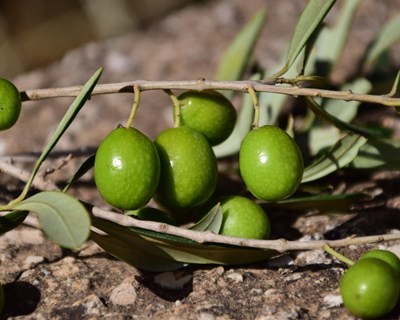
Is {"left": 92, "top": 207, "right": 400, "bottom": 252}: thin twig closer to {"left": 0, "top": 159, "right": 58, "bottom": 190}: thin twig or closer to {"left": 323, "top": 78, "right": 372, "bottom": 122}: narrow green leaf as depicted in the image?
{"left": 0, "top": 159, "right": 58, "bottom": 190}: thin twig

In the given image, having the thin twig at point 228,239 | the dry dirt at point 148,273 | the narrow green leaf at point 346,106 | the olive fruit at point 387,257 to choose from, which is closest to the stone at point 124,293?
the dry dirt at point 148,273

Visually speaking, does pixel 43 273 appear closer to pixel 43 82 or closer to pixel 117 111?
pixel 117 111

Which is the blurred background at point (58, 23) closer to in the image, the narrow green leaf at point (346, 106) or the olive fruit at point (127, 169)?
the narrow green leaf at point (346, 106)

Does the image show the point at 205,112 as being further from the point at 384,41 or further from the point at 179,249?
the point at 384,41

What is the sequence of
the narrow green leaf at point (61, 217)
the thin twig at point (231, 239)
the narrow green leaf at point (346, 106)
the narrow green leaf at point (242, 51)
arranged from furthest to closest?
the narrow green leaf at point (242, 51) → the narrow green leaf at point (346, 106) → the thin twig at point (231, 239) → the narrow green leaf at point (61, 217)

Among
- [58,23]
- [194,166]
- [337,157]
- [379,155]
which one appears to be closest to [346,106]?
[379,155]

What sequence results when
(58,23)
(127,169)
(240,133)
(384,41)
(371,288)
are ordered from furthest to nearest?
(58,23) < (384,41) < (240,133) < (127,169) < (371,288)
